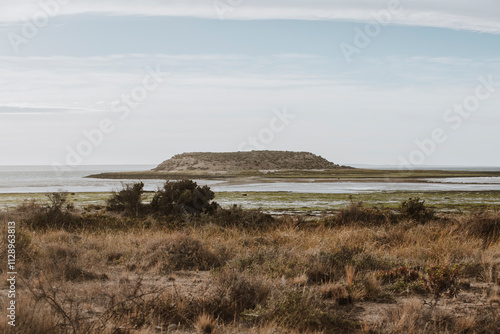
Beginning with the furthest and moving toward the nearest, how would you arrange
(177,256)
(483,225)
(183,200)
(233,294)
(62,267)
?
(183,200) < (483,225) < (177,256) < (62,267) < (233,294)

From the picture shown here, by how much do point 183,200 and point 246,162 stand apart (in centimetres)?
11666

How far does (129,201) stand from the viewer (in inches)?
982

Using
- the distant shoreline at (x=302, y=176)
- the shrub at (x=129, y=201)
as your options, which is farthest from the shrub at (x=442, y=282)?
the distant shoreline at (x=302, y=176)

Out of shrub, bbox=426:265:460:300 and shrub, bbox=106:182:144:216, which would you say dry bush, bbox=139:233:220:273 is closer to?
shrub, bbox=426:265:460:300

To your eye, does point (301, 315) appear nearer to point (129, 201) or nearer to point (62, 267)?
point (62, 267)

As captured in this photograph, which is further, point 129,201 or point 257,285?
point 129,201

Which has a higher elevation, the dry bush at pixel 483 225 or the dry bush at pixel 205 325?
the dry bush at pixel 483 225

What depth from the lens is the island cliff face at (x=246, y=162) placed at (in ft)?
445

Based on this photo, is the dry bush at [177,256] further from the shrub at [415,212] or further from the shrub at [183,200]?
the shrub at [415,212]

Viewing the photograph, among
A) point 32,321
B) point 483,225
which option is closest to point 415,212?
point 483,225

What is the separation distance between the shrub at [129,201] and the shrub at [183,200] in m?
1.09

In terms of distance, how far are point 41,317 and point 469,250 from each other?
9.32m

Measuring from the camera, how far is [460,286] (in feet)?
26.6

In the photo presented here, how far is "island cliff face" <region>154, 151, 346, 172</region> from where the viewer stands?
135500mm
